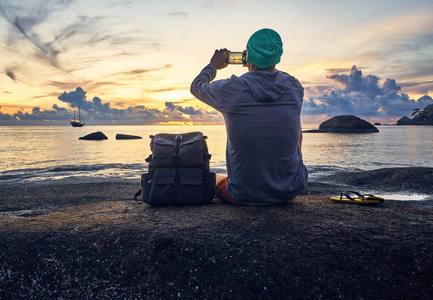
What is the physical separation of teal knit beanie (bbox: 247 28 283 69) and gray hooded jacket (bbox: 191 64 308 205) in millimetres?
115

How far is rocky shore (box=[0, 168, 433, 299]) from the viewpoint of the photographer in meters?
2.07

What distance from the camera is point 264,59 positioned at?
9.09 feet

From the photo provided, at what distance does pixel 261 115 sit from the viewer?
109 inches

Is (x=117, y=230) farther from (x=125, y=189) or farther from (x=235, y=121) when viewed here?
(x=125, y=189)

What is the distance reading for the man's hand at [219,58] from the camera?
3.34 meters

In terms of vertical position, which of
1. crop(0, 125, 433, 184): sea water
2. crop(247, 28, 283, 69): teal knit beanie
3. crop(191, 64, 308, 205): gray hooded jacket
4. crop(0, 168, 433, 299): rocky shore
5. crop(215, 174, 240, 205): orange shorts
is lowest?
crop(0, 125, 433, 184): sea water

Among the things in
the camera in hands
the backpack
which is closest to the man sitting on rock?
the camera in hands

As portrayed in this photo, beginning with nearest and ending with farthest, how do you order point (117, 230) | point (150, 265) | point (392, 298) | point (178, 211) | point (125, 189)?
point (392, 298)
point (150, 265)
point (117, 230)
point (178, 211)
point (125, 189)

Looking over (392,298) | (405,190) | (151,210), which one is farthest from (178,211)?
(405,190)

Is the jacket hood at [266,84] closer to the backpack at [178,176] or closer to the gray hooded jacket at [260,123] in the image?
the gray hooded jacket at [260,123]

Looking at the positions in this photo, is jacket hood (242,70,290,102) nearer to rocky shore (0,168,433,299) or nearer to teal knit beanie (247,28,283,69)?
teal knit beanie (247,28,283,69)

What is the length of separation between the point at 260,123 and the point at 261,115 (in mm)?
82

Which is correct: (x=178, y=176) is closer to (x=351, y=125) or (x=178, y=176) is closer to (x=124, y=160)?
(x=124, y=160)

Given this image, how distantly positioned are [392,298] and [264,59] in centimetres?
230
